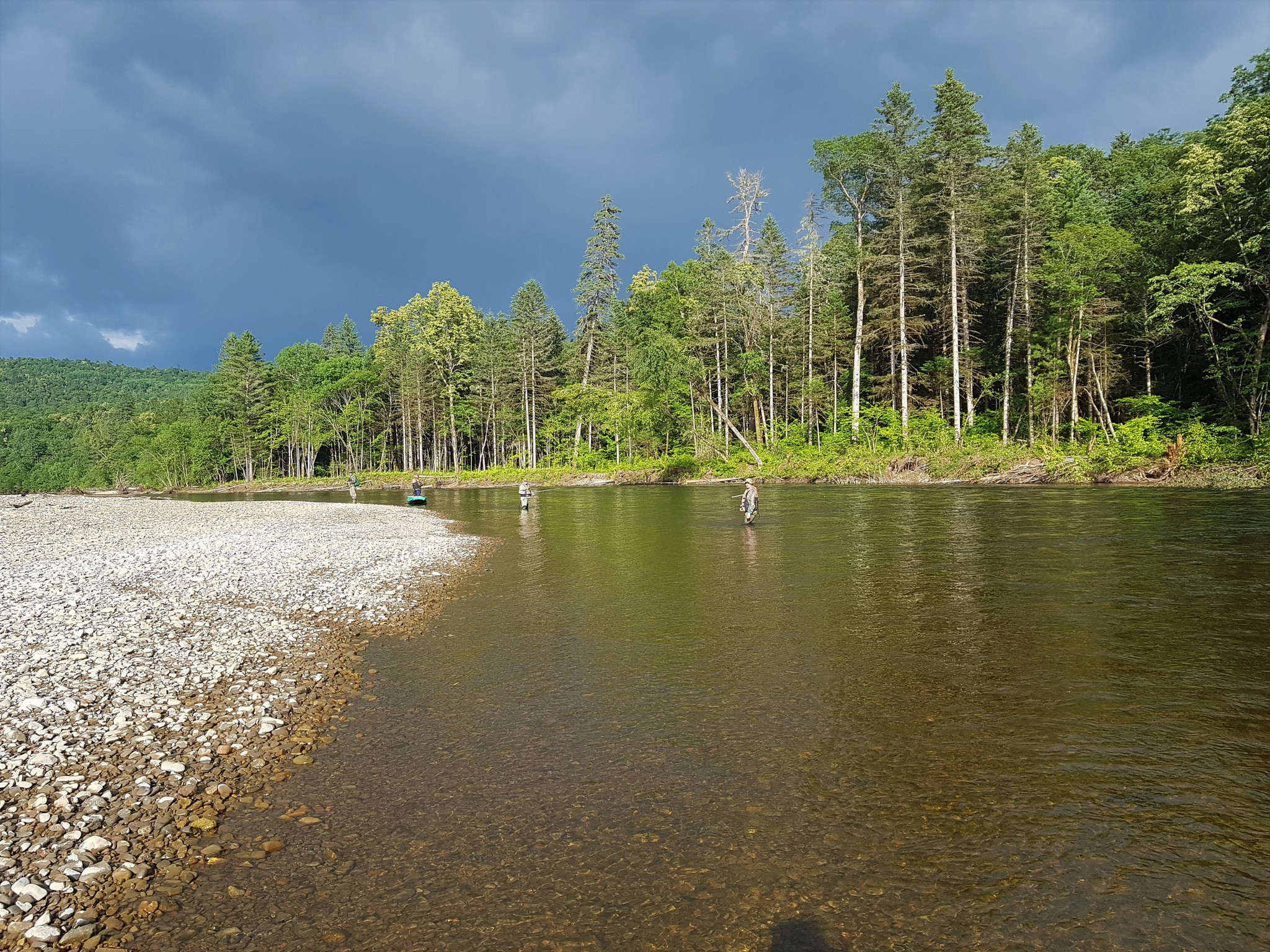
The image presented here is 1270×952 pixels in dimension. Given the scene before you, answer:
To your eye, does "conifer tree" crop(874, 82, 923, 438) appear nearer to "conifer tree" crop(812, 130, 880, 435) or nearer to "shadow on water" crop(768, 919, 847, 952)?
"conifer tree" crop(812, 130, 880, 435)

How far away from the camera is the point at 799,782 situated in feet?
20.1

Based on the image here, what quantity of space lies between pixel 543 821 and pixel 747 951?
2200 mm

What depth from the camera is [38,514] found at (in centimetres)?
3288

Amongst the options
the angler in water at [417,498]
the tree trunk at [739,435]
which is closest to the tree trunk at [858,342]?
the tree trunk at [739,435]

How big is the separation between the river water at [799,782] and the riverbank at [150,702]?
544 mm

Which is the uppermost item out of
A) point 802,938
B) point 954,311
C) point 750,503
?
point 954,311

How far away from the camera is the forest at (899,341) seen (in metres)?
37.2

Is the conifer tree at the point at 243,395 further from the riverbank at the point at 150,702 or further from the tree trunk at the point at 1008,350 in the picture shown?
the tree trunk at the point at 1008,350

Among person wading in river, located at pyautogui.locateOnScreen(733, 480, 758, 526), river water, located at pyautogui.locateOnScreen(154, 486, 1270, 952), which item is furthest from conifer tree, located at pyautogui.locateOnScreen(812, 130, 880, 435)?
river water, located at pyautogui.locateOnScreen(154, 486, 1270, 952)

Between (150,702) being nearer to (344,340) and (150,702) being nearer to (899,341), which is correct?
(899,341)

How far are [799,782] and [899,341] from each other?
2099 inches

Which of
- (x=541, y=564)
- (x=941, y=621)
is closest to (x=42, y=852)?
(x=941, y=621)

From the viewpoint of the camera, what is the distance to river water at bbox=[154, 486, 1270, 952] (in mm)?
4336

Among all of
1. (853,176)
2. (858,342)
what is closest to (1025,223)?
(858,342)
